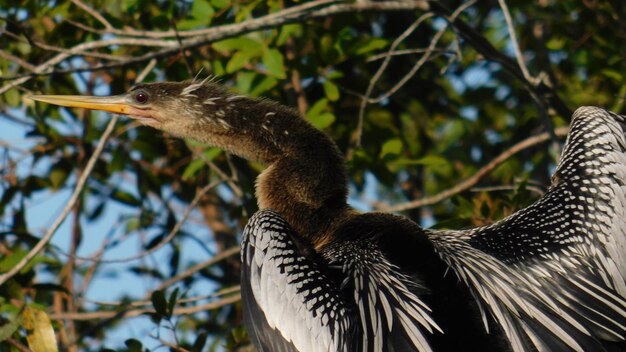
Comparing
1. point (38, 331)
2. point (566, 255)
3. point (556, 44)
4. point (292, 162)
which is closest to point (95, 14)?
point (292, 162)

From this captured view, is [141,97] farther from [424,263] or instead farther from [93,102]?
[424,263]

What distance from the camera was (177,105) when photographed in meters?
3.87

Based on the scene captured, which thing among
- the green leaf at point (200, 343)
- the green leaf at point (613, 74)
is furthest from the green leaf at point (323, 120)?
the green leaf at point (613, 74)

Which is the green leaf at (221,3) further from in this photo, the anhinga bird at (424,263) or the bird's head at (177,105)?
the anhinga bird at (424,263)

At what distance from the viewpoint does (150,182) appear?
4840mm

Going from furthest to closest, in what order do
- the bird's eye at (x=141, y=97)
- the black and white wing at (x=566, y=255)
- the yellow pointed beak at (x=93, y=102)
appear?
the bird's eye at (x=141, y=97) → the yellow pointed beak at (x=93, y=102) → the black and white wing at (x=566, y=255)

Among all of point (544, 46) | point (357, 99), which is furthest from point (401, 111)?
point (544, 46)

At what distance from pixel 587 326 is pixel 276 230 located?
100 cm

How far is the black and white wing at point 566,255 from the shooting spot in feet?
9.50

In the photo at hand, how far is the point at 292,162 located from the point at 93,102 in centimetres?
85

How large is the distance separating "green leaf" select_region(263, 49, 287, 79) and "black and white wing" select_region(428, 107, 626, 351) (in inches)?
39.1

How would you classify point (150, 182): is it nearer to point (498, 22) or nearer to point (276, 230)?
point (276, 230)

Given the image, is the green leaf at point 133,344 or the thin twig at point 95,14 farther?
the thin twig at point 95,14

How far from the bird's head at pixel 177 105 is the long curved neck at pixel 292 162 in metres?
0.05
